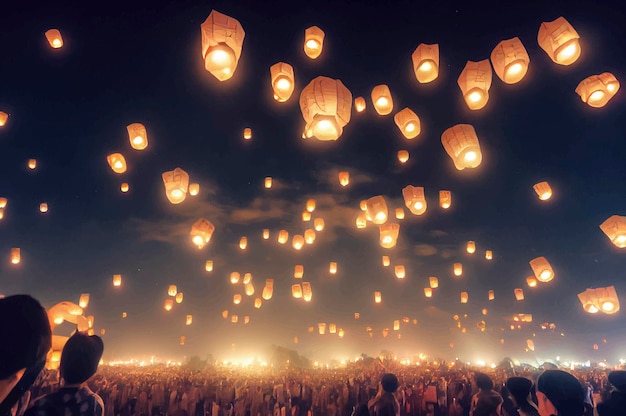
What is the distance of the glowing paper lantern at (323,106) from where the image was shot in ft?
18.0

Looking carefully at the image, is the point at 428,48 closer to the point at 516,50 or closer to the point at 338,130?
the point at 516,50

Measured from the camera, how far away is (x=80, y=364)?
2332 mm

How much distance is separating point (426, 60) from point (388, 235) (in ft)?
15.7

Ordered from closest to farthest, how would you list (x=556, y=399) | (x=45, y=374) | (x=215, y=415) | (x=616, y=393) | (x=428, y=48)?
1. (x=556, y=399)
2. (x=616, y=393)
3. (x=428, y=48)
4. (x=215, y=415)
5. (x=45, y=374)

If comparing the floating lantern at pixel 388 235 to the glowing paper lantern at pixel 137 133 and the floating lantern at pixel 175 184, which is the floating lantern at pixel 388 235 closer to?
the floating lantern at pixel 175 184

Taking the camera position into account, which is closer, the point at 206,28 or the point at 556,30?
the point at 206,28

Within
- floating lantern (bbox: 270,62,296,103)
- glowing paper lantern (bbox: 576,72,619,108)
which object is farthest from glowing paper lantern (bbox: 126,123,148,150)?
glowing paper lantern (bbox: 576,72,619,108)

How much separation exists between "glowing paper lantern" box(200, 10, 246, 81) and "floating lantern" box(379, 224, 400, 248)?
251 inches

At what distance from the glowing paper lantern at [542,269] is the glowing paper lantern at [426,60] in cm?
759

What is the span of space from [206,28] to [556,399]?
5729 mm

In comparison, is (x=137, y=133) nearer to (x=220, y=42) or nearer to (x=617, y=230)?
(x=220, y=42)

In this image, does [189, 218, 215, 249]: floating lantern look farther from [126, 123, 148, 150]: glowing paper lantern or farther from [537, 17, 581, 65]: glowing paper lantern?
[537, 17, 581, 65]: glowing paper lantern

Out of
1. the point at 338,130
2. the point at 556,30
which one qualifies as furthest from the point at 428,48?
the point at 338,130

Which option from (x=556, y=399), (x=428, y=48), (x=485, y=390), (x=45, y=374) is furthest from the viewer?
(x=45, y=374)
